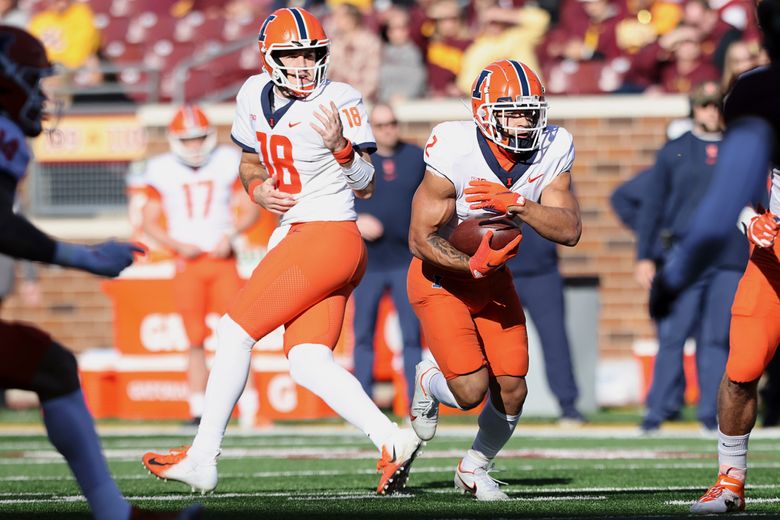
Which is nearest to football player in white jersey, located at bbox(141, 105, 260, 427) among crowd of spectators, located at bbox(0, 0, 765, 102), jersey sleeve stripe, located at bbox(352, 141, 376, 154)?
crowd of spectators, located at bbox(0, 0, 765, 102)

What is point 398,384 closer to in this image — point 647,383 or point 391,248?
point 391,248

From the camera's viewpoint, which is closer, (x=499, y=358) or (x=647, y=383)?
(x=499, y=358)

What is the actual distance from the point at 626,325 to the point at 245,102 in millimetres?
7283

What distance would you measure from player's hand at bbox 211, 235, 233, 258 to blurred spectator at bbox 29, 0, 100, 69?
6012 millimetres

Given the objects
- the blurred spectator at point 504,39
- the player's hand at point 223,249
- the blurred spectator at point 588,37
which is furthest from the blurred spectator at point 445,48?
the player's hand at point 223,249

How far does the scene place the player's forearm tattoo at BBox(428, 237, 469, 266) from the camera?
5.61 metres

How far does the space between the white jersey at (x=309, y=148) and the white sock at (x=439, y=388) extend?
2.41 feet

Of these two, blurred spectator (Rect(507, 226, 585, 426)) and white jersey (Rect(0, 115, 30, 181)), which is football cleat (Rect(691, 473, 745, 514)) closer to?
white jersey (Rect(0, 115, 30, 181))

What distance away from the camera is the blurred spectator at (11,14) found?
15594 millimetres

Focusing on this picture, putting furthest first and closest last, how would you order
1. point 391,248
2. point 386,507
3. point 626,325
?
point 626,325 → point 391,248 → point 386,507

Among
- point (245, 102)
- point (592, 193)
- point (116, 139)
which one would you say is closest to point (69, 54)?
point (116, 139)

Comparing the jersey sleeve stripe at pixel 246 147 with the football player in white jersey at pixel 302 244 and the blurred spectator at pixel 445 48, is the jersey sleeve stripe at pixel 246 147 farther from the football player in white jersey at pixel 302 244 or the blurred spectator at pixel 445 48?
the blurred spectator at pixel 445 48

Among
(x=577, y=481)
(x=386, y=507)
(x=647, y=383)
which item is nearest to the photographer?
(x=386, y=507)

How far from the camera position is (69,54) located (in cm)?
1522
